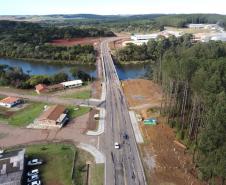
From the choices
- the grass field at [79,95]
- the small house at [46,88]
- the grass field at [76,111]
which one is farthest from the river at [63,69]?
the grass field at [76,111]

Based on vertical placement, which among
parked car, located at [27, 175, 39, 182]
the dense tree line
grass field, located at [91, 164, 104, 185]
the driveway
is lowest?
grass field, located at [91, 164, 104, 185]

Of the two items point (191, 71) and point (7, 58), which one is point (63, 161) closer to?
point (191, 71)

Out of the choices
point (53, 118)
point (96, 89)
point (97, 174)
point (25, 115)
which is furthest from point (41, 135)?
point (96, 89)

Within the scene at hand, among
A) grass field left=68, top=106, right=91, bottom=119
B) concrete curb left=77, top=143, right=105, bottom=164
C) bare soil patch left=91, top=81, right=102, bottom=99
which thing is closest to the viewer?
concrete curb left=77, top=143, right=105, bottom=164

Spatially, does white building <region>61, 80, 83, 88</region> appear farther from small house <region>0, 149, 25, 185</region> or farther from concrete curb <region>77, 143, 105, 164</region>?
small house <region>0, 149, 25, 185</region>

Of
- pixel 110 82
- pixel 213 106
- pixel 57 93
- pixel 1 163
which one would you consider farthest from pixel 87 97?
pixel 213 106

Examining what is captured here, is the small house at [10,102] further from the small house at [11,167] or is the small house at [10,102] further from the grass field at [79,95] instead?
the small house at [11,167]

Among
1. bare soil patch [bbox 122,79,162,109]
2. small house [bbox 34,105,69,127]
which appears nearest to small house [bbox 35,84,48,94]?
small house [bbox 34,105,69,127]
